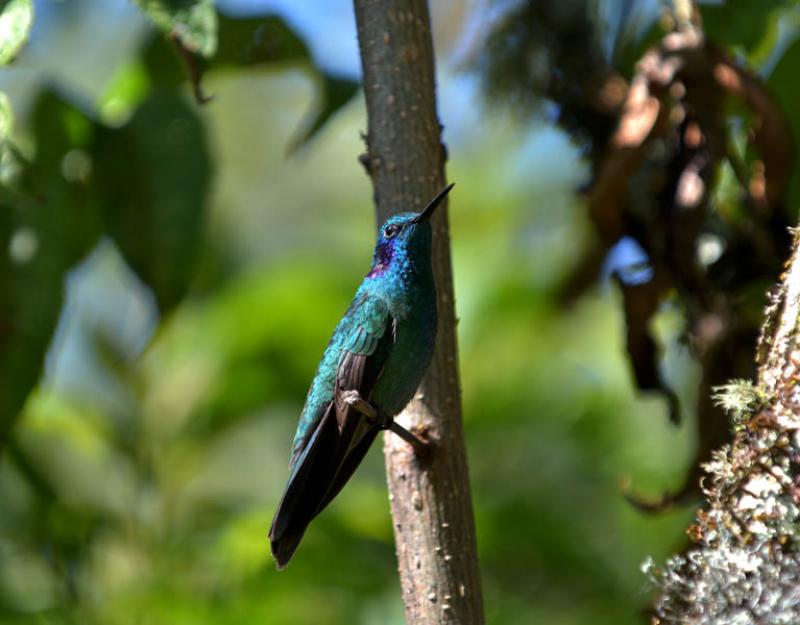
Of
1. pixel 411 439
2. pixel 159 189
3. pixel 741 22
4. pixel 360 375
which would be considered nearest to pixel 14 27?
pixel 159 189

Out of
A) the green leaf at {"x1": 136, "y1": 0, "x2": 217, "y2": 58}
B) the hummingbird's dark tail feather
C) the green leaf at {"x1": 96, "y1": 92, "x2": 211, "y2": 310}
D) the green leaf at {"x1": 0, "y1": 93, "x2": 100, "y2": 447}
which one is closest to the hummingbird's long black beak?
the hummingbird's dark tail feather

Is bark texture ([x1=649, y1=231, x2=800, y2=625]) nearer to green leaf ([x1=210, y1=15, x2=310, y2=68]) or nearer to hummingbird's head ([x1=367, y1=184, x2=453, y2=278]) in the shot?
hummingbird's head ([x1=367, y1=184, x2=453, y2=278])

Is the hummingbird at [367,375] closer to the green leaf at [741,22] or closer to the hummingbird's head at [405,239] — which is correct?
the hummingbird's head at [405,239]

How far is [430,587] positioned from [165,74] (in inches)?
70.7

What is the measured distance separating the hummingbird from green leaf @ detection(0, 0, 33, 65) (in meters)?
0.81

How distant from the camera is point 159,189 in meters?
2.74

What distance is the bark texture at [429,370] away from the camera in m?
2.06

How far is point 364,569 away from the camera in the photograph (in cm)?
334

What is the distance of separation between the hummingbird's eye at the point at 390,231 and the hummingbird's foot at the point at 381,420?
13.6 inches

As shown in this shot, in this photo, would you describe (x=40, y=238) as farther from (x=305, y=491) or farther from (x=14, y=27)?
(x=305, y=491)

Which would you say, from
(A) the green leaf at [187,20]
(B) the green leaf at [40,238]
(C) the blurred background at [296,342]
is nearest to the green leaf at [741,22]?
(C) the blurred background at [296,342]

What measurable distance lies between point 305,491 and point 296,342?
1693 millimetres

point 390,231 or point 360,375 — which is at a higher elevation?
point 390,231

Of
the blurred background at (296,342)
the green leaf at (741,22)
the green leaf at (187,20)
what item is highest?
the green leaf at (187,20)
